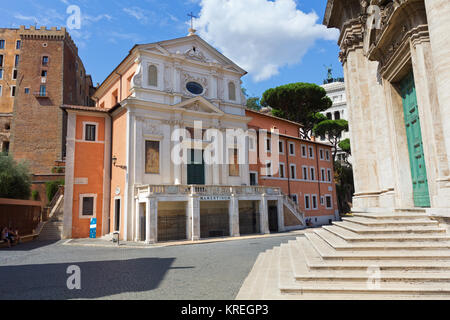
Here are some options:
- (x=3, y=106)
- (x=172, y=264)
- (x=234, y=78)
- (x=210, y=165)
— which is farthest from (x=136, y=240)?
(x=3, y=106)

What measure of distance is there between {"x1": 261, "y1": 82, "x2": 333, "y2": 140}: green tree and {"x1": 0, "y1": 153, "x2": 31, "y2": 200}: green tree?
101 ft

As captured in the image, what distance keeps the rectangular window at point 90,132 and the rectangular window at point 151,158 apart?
16.3ft

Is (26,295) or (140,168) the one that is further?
(140,168)

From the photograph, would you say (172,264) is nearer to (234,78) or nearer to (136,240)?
(136,240)

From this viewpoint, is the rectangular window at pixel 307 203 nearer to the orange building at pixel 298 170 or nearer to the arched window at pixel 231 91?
the orange building at pixel 298 170

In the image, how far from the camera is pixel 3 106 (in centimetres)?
4800

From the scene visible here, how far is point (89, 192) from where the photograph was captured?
22.8 metres

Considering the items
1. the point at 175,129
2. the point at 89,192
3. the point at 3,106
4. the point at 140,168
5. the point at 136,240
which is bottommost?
the point at 136,240

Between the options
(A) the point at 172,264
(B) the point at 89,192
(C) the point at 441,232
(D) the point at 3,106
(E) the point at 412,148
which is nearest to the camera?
A: (C) the point at 441,232

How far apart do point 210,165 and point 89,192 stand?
365 inches

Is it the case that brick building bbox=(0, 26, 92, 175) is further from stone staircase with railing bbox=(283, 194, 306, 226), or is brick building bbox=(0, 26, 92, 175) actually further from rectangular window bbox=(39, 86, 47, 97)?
stone staircase with railing bbox=(283, 194, 306, 226)

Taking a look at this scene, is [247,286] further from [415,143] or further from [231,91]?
[231,91]

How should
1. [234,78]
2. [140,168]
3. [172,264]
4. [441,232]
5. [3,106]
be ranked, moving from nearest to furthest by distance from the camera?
[441,232], [172,264], [140,168], [234,78], [3,106]

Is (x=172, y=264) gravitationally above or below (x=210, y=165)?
below
